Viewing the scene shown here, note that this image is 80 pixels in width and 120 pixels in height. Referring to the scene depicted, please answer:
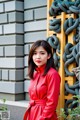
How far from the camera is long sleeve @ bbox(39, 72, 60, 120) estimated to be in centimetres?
491

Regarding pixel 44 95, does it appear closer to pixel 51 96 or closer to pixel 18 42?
pixel 51 96

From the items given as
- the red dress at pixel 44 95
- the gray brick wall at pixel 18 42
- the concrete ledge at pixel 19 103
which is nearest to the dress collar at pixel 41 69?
the red dress at pixel 44 95

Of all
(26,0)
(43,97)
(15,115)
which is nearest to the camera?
(43,97)

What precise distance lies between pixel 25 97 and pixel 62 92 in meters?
1.93

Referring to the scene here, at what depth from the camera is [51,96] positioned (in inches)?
194

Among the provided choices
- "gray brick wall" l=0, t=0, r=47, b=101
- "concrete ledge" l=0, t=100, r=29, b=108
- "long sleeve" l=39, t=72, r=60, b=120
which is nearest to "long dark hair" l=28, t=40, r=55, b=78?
"long sleeve" l=39, t=72, r=60, b=120

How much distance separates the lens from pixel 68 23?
6121 mm

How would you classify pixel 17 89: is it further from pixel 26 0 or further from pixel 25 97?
Result: pixel 26 0

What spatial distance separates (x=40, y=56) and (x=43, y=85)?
0.40 meters

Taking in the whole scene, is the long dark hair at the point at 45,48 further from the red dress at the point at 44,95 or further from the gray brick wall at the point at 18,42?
the gray brick wall at the point at 18,42

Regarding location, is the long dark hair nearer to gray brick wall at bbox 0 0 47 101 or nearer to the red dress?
the red dress

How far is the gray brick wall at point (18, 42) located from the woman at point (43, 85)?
2.45 meters

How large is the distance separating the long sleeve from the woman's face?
22cm

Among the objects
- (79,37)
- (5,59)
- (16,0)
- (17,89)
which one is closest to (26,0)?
(16,0)
